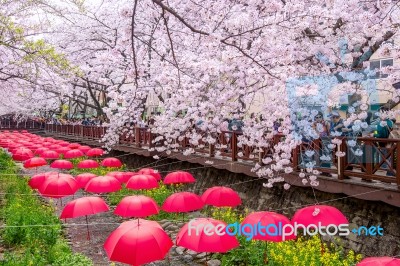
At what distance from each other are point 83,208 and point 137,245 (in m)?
5.14

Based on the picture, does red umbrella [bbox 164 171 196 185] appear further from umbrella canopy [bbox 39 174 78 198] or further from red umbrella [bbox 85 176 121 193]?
umbrella canopy [bbox 39 174 78 198]

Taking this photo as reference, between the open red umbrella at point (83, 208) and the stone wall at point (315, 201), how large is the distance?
5.77 metres

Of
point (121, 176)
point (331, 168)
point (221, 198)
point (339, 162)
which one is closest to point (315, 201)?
point (331, 168)

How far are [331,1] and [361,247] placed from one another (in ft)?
23.5

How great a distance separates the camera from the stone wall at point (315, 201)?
11820 mm

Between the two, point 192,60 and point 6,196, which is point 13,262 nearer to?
point 192,60

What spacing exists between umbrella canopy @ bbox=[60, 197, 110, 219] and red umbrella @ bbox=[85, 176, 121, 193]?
197 cm

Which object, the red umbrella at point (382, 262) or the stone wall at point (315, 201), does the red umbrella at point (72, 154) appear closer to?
the stone wall at point (315, 201)

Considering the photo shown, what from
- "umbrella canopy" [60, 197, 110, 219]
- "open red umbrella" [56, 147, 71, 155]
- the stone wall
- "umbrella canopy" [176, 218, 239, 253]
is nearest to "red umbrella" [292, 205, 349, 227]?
the stone wall

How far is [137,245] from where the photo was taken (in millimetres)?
8742

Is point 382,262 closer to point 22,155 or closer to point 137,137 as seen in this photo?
point 137,137

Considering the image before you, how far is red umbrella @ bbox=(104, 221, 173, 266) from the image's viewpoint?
8625mm

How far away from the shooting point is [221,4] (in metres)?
14.5

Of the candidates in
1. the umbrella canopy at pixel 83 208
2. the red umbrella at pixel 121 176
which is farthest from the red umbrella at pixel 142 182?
the umbrella canopy at pixel 83 208
